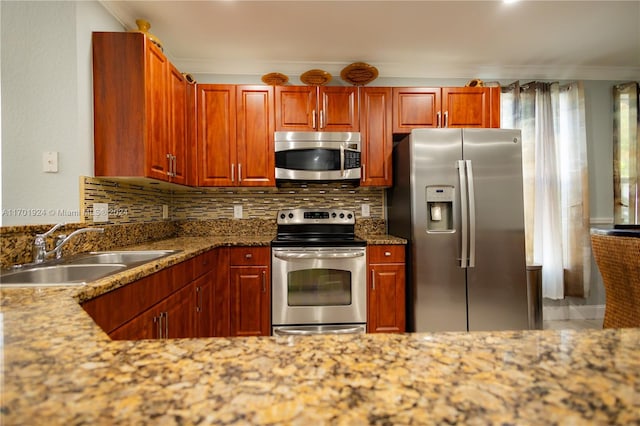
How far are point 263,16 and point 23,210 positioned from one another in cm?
203

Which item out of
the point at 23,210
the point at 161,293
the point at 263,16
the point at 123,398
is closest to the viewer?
the point at 123,398

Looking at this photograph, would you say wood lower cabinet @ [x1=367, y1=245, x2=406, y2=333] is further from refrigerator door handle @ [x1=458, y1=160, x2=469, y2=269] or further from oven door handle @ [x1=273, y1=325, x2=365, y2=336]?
refrigerator door handle @ [x1=458, y1=160, x2=469, y2=269]

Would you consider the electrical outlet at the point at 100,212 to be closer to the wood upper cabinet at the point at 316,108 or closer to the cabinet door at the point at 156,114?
the cabinet door at the point at 156,114

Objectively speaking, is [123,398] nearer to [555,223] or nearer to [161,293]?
[161,293]

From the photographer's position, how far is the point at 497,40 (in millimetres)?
2729

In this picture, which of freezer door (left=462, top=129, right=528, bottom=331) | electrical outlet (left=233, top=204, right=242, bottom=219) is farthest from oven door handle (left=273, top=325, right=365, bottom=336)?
electrical outlet (left=233, top=204, right=242, bottom=219)

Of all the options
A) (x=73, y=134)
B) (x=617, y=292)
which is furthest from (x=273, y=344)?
(x=617, y=292)

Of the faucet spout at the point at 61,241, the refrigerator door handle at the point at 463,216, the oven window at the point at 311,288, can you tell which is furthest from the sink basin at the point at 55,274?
the refrigerator door handle at the point at 463,216

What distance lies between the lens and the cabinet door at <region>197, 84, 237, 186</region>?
9.02 ft

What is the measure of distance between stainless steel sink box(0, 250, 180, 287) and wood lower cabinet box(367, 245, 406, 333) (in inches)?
59.6

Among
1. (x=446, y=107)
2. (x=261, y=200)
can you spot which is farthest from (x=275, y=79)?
(x=446, y=107)

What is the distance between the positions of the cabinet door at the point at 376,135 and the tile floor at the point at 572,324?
2213mm

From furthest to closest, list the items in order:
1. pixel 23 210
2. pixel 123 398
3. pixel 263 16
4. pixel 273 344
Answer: pixel 263 16
pixel 23 210
pixel 273 344
pixel 123 398

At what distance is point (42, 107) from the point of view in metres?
1.76
